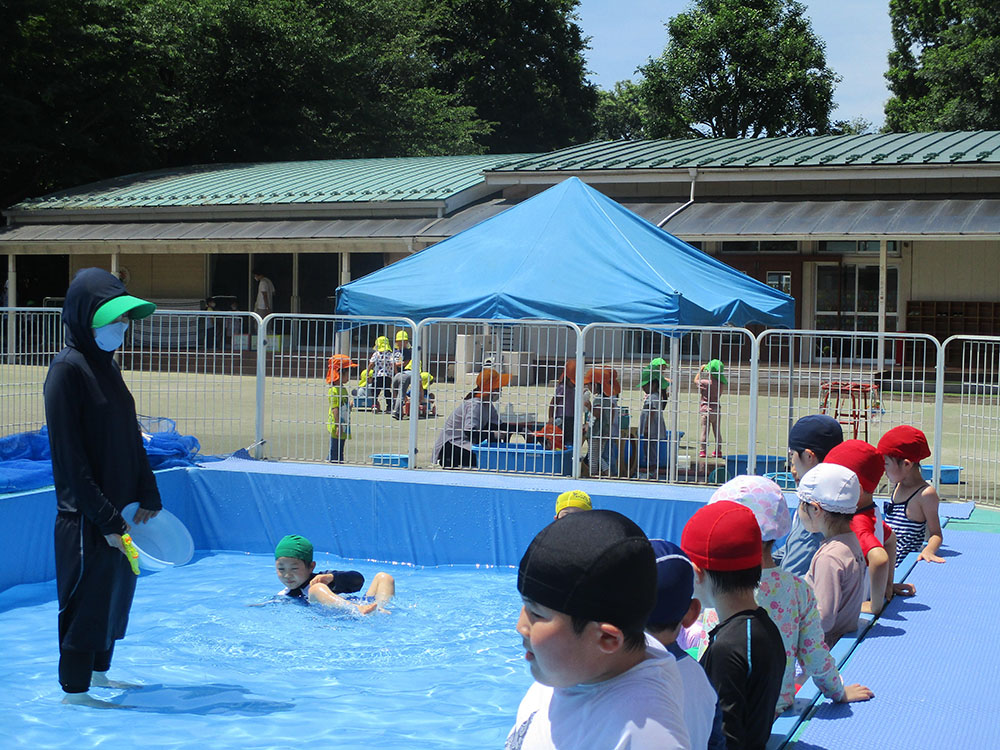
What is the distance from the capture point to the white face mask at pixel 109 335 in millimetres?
5289

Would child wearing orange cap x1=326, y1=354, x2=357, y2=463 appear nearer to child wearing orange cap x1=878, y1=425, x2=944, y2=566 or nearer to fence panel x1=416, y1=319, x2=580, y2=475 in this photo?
fence panel x1=416, y1=319, x2=580, y2=475

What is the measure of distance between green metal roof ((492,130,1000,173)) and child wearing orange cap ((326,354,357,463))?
1519cm

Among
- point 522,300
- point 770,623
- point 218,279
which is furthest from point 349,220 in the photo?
point 770,623

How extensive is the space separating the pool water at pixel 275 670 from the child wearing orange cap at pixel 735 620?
2651 millimetres

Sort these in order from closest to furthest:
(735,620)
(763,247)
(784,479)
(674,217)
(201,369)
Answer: (735,620) < (784,479) < (201,369) < (674,217) < (763,247)

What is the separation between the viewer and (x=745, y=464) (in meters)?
10.4

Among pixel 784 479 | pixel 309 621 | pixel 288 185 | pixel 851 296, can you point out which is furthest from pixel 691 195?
pixel 309 621

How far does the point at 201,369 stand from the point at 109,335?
5.42m

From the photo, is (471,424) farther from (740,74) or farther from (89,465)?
(740,74)

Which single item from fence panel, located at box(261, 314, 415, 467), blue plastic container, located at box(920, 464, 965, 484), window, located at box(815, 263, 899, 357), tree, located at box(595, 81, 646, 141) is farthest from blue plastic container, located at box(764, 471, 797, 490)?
tree, located at box(595, 81, 646, 141)

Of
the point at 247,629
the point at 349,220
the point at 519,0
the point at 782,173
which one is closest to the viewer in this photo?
the point at 247,629

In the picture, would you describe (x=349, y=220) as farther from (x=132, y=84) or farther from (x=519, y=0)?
(x=519, y=0)

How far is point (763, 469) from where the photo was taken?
10609mm

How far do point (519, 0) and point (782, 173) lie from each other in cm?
2936
